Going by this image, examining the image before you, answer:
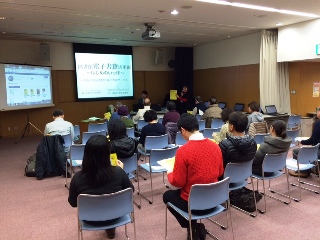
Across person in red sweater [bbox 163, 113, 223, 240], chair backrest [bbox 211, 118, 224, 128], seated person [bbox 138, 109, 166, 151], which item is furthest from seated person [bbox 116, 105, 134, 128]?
person in red sweater [bbox 163, 113, 223, 240]

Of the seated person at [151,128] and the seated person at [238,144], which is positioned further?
the seated person at [151,128]

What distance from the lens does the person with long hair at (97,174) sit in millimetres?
2213

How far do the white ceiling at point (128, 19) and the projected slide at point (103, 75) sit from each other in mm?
981

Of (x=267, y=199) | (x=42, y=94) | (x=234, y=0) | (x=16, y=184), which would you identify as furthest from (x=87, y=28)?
(x=267, y=199)

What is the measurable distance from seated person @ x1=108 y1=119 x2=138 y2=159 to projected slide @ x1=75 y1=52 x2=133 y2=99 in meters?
7.33

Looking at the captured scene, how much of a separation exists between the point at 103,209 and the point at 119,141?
4.53 feet

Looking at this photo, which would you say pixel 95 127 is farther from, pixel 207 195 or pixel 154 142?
pixel 207 195

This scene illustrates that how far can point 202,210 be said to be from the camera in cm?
252

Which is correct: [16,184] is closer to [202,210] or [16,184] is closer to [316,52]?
[202,210]

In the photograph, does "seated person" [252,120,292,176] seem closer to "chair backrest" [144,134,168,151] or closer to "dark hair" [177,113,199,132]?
"dark hair" [177,113,199,132]

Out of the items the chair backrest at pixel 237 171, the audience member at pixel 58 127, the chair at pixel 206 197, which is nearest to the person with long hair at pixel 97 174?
the chair at pixel 206 197

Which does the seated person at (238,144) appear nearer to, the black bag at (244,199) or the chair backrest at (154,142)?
the black bag at (244,199)

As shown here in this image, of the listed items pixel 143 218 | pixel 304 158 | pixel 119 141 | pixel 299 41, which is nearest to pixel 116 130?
pixel 119 141

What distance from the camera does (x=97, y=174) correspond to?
7.34 ft
